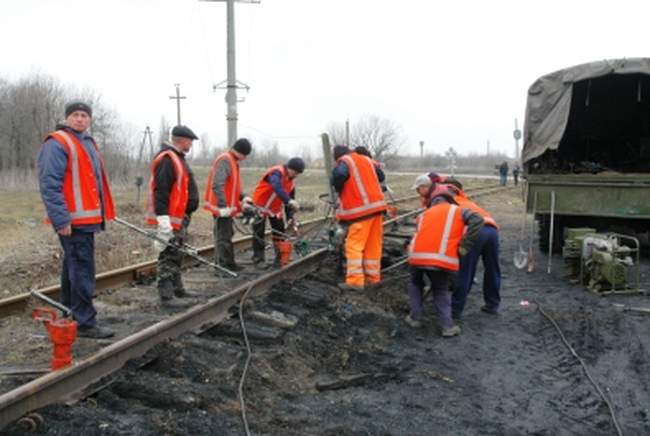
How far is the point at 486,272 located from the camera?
702cm

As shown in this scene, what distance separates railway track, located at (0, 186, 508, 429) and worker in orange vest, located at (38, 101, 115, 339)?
1.55 feet

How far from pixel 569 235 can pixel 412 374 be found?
15.7ft

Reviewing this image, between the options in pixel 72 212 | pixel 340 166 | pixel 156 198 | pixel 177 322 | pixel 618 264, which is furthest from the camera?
pixel 618 264

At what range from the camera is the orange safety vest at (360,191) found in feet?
23.6

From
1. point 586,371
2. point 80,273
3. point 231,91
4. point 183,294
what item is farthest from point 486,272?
point 231,91

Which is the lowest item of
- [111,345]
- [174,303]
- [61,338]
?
[174,303]

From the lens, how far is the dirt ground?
3732 millimetres

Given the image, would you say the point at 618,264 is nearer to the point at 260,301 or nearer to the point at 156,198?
the point at 260,301

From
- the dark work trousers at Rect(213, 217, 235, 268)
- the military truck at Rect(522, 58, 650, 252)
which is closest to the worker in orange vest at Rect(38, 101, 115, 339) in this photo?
the dark work trousers at Rect(213, 217, 235, 268)

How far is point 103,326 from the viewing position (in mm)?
5352

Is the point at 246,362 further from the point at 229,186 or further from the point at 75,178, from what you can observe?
the point at 229,186

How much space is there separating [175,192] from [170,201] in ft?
0.34

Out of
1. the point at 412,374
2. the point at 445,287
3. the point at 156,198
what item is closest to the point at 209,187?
the point at 156,198

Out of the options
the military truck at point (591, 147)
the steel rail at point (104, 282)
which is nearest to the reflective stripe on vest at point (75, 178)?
the steel rail at point (104, 282)
